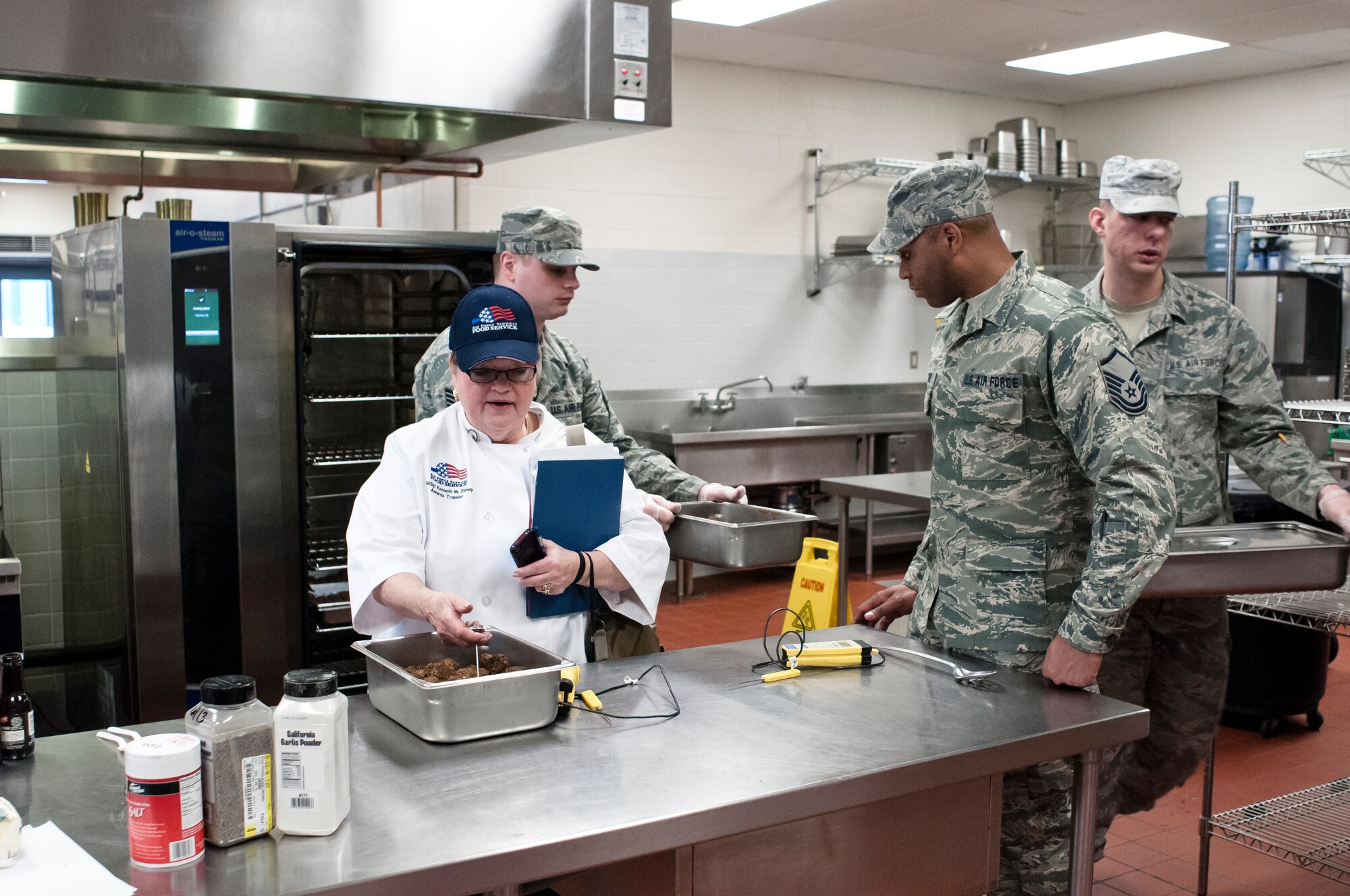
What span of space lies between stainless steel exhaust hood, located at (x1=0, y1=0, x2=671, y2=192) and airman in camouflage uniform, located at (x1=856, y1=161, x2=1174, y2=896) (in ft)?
3.20

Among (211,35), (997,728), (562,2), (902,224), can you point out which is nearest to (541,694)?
(997,728)

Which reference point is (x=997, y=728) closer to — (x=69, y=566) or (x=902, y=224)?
(x=902, y=224)

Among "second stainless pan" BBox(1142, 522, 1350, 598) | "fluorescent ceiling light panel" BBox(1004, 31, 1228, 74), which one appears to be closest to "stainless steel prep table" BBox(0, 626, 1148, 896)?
"second stainless pan" BBox(1142, 522, 1350, 598)

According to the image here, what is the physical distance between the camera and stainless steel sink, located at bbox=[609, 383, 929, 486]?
22.9 ft

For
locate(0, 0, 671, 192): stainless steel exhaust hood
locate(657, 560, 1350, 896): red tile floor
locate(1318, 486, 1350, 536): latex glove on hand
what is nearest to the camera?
locate(0, 0, 671, 192): stainless steel exhaust hood

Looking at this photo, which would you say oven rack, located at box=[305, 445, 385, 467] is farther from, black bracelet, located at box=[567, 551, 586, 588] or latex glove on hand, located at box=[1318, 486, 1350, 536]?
latex glove on hand, located at box=[1318, 486, 1350, 536]

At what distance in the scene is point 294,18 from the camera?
8.33 ft

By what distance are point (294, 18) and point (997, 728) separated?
6.79 feet

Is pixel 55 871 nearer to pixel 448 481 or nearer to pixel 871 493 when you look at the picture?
pixel 448 481

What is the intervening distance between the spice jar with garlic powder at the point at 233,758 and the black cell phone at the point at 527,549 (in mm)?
726

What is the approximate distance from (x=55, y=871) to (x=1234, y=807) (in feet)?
12.1

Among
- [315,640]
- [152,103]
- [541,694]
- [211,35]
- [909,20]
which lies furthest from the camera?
[909,20]

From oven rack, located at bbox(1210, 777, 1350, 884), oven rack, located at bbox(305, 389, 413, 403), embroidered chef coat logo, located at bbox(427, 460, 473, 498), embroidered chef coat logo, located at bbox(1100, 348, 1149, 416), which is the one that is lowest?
oven rack, located at bbox(1210, 777, 1350, 884)

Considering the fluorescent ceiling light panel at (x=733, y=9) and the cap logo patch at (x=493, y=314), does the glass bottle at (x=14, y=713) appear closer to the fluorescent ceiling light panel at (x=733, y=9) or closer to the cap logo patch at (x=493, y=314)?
the cap logo patch at (x=493, y=314)
